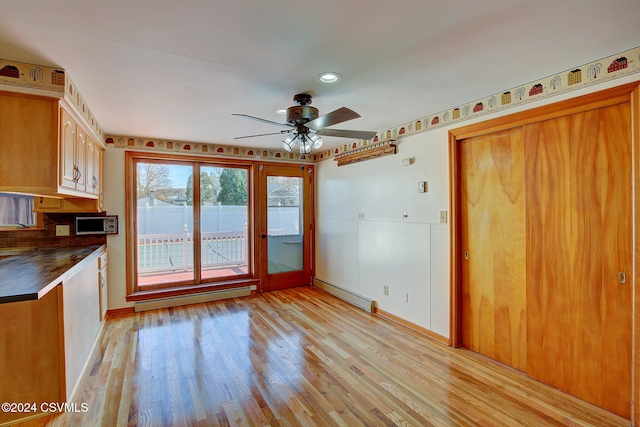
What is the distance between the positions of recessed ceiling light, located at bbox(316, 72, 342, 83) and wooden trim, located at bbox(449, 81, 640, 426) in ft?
4.82

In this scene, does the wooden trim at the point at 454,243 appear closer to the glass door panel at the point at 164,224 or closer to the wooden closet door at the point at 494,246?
the wooden closet door at the point at 494,246

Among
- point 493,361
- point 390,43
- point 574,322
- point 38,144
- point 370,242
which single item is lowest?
point 493,361

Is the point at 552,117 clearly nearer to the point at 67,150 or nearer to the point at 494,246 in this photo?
the point at 494,246

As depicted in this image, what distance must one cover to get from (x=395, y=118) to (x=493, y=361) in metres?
2.64

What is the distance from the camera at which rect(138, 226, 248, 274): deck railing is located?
4.52 metres

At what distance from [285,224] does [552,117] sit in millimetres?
4035

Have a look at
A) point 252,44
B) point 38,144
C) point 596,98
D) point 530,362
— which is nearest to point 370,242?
point 530,362

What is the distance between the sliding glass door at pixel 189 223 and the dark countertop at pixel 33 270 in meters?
1.19

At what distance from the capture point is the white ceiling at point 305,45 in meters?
1.50

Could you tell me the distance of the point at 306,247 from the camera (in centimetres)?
561

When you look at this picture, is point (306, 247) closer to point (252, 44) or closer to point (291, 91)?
point (291, 91)

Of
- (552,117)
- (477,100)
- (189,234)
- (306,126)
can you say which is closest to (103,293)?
(189,234)

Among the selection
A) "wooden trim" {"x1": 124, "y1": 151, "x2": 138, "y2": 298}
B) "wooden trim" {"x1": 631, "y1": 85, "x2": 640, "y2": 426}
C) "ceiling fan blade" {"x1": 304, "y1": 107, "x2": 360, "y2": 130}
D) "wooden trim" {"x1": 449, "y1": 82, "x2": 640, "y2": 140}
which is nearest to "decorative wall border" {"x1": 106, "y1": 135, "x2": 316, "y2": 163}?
"wooden trim" {"x1": 124, "y1": 151, "x2": 138, "y2": 298}

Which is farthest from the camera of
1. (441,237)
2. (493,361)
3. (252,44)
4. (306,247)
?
(306,247)
